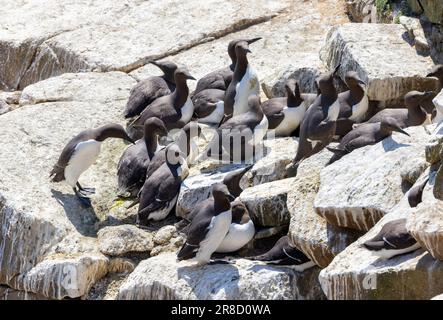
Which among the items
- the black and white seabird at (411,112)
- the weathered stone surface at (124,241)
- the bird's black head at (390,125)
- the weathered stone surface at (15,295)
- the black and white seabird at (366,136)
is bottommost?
the weathered stone surface at (15,295)

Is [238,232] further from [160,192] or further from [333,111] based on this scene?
[333,111]

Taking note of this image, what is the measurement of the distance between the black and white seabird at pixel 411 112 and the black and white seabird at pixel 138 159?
2.36m

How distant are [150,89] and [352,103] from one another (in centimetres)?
263

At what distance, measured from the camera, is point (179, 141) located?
1455 cm

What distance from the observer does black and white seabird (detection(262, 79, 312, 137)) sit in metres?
14.6

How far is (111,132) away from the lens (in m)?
14.5

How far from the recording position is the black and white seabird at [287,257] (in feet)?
38.9

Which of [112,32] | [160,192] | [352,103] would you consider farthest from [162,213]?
[112,32]

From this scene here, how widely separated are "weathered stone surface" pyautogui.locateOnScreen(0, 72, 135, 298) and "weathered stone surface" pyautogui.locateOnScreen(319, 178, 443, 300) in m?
3.13

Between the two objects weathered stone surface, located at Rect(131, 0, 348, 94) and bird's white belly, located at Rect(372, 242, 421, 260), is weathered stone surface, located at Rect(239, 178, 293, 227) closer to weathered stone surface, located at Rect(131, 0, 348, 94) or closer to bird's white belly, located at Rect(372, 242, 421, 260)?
bird's white belly, located at Rect(372, 242, 421, 260)

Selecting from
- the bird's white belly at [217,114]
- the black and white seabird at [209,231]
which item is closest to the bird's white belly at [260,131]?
the bird's white belly at [217,114]

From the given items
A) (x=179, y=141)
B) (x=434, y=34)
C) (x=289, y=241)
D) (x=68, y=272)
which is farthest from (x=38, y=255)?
(x=434, y=34)

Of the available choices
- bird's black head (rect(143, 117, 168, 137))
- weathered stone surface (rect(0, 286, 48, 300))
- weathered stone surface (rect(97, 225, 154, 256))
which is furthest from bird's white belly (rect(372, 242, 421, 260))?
bird's black head (rect(143, 117, 168, 137))

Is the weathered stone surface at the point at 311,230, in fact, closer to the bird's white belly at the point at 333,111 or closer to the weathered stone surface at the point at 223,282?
the weathered stone surface at the point at 223,282
